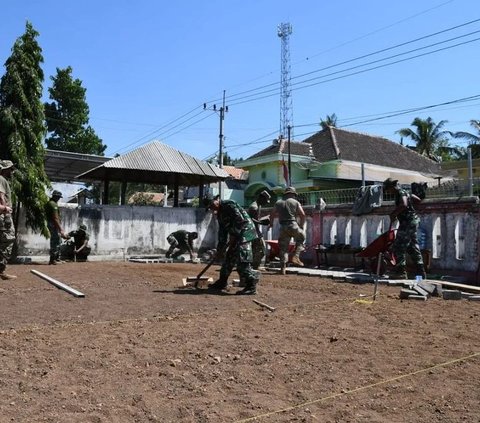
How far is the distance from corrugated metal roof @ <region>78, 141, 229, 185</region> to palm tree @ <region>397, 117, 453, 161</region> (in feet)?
97.7

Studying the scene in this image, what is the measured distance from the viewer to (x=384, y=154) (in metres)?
36.2

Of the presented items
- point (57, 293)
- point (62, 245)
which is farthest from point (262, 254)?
point (62, 245)

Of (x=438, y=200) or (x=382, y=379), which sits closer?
(x=382, y=379)

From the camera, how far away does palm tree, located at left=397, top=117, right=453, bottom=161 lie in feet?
144

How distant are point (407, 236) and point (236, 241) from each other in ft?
11.2

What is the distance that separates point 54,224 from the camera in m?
13.0

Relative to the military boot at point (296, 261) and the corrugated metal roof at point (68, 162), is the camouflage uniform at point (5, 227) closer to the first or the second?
the military boot at point (296, 261)

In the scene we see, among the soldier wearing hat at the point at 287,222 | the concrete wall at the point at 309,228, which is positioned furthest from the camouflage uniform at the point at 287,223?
the concrete wall at the point at 309,228

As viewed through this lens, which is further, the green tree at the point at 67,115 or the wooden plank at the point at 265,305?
the green tree at the point at 67,115

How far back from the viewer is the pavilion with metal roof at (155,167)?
1739 centimetres

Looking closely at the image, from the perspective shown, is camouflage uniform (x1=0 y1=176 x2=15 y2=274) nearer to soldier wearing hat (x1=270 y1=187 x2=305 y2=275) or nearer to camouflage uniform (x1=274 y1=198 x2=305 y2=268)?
soldier wearing hat (x1=270 y1=187 x2=305 y2=275)

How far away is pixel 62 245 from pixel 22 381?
1166 centimetres

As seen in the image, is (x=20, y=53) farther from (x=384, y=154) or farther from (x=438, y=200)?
(x=384, y=154)

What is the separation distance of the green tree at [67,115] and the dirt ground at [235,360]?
28.4 meters
